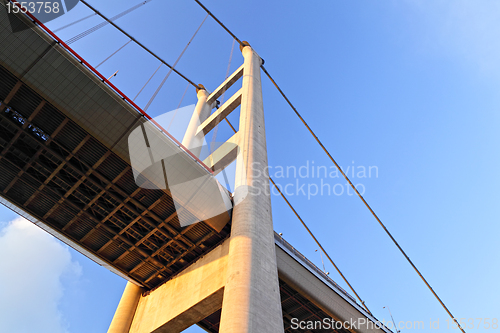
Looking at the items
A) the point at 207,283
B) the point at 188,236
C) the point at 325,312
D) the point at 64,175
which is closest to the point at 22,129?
the point at 64,175

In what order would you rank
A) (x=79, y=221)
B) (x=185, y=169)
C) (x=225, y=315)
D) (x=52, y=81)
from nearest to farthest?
(x=225, y=315)
(x=52, y=81)
(x=185, y=169)
(x=79, y=221)

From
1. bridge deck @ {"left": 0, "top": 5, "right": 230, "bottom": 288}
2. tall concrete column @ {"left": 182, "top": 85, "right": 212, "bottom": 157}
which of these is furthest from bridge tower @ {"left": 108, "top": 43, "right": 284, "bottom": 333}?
bridge deck @ {"left": 0, "top": 5, "right": 230, "bottom": 288}

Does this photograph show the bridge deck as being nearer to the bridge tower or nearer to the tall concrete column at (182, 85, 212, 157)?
the bridge tower

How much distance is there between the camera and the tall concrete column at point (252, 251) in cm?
1627

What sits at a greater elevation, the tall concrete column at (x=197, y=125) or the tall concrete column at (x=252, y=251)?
the tall concrete column at (x=197, y=125)

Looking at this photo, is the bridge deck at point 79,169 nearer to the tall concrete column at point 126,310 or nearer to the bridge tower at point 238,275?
the tall concrete column at point 126,310

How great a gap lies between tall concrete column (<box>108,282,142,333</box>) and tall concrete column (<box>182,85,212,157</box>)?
1197cm

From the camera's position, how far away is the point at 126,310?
84.5 feet

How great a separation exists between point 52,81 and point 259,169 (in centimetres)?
1283

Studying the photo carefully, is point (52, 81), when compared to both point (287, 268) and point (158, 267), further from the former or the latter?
point (287, 268)

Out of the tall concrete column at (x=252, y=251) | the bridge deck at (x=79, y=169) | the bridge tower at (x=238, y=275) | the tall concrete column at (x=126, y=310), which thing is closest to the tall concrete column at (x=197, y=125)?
the bridge tower at (x=238, y=275)

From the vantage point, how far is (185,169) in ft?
67.6

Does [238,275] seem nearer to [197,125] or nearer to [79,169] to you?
[79,169]

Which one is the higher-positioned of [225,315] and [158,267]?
[158,267]
